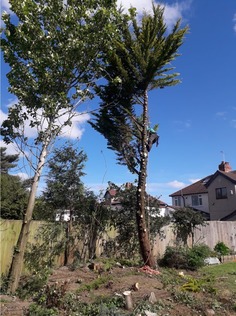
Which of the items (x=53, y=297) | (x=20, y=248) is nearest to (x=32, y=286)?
(x=20, y=248)

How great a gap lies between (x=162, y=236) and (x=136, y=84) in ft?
18.8

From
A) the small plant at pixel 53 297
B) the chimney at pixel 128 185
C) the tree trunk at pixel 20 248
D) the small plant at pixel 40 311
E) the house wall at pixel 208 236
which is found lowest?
the small plant at pixel 40 311

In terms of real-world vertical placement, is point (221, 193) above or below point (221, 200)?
above

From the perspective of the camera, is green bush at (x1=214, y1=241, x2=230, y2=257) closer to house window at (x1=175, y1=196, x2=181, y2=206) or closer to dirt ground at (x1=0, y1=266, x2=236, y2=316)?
dirt ground at (x1=0, y1=266, x2=236, y2=316)

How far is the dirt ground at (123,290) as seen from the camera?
4.95 meters

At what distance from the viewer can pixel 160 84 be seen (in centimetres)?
928

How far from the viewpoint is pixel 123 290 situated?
5.72 m

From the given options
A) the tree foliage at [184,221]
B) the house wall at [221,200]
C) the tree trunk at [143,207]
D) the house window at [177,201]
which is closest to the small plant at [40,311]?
the tree trunk at [143,207]

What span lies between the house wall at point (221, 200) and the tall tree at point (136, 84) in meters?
22.6

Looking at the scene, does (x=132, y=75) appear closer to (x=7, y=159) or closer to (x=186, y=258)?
(x=186, y=258)

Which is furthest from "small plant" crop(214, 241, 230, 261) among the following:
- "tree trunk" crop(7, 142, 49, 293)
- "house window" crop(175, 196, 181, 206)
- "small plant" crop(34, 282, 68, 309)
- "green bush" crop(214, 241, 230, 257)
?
"house window" crop(175, 196, 181, 206)

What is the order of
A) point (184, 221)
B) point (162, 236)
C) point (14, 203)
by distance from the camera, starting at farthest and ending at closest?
1. point (14, 203)
2. point (184, 221)
3. point (162, 236)

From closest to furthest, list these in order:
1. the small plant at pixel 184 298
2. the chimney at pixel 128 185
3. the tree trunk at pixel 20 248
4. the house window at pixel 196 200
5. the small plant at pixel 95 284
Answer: the small plant at pixel 184 298, the small plant at pixel 95 284, the tree trunk at pixel 20 248, the chimney at pixel 128 185, the house window at pixel 196 200

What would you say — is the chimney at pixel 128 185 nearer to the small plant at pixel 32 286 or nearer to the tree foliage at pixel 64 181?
the tree foliage at pixel 64 181
